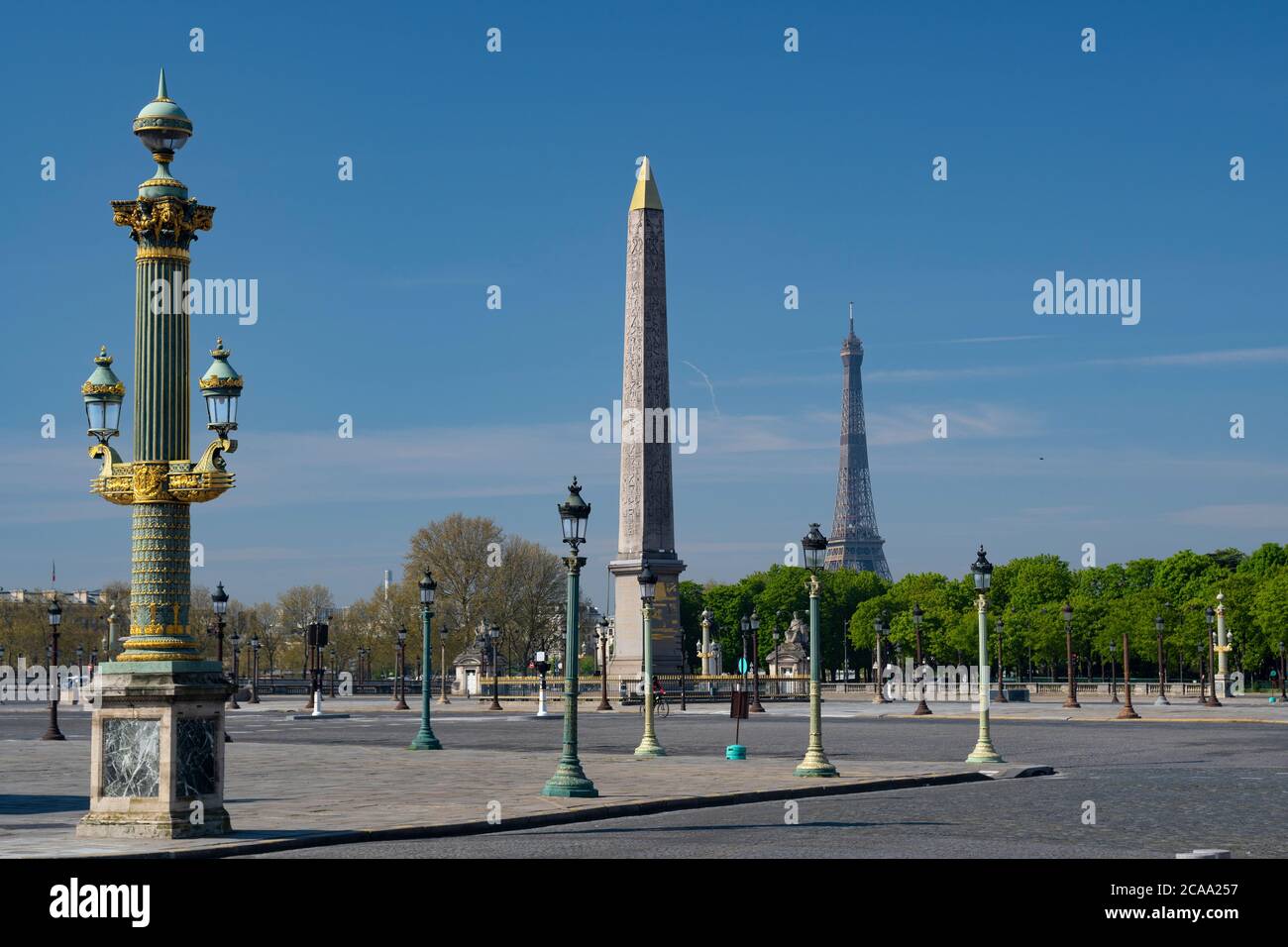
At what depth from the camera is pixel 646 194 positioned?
67.2m

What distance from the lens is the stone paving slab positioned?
17.3m

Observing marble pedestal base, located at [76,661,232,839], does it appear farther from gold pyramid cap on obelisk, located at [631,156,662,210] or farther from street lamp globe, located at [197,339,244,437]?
gold pyramid cap on obelisk, located at [631,156,662,210]

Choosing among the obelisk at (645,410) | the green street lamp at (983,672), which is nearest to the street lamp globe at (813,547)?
the green street lamp at (983,672)

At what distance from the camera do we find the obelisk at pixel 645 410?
221 ft

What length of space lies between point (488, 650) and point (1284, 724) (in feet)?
198

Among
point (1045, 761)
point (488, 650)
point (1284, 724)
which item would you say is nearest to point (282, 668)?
point (488, 650)

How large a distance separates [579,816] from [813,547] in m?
8.69

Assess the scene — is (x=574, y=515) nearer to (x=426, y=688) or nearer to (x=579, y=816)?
(x=579, y=816)

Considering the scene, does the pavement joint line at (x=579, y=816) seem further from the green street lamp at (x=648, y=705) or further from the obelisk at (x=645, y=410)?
the obelisk at (x=645, y=410)

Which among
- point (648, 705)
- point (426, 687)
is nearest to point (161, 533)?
point (648, 705)

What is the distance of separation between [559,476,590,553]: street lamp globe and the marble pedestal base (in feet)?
22.7

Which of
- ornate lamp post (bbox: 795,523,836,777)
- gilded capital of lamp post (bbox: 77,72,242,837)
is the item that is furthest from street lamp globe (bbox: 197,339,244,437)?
ornate lamp post (bbox: 795,523,836,777)

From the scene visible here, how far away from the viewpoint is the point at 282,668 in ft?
577

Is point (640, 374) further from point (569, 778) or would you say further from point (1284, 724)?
point (569, 778)
